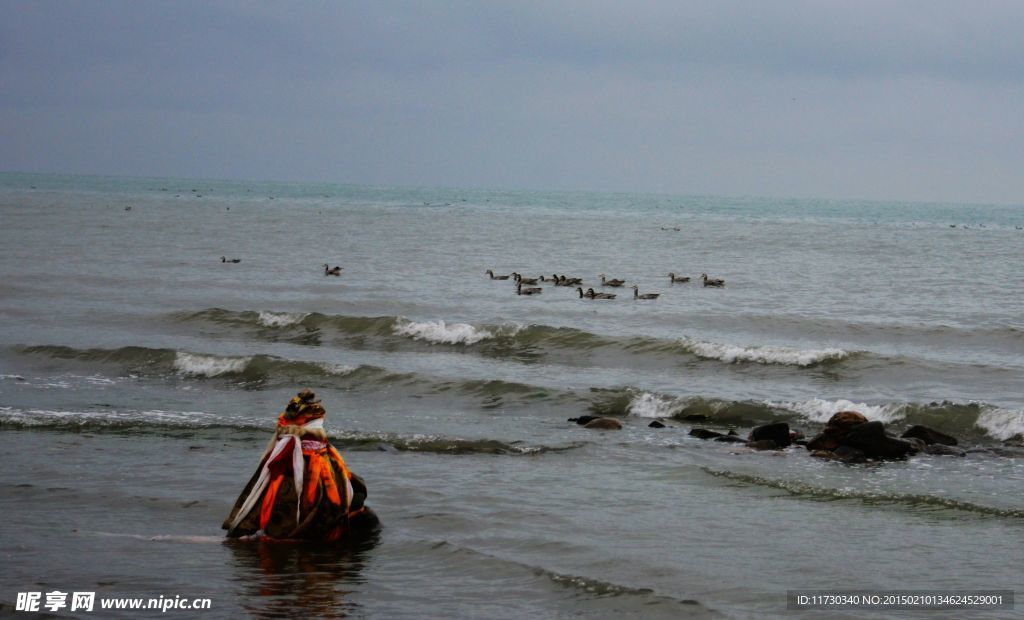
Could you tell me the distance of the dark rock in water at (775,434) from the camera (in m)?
15.5

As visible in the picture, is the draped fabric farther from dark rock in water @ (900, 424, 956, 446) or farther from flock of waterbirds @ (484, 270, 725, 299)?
flock of waterbirds @ (484, 270, 725, 299)

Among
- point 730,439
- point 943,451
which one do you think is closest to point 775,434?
point 730,439

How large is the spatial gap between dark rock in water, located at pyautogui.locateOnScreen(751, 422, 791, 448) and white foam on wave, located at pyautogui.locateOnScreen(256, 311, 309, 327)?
47.9ft

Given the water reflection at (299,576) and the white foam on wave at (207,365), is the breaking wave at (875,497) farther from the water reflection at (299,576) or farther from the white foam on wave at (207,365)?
the white foam on wave at (207,365)

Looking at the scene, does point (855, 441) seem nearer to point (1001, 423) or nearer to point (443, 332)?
point (1001, 423)

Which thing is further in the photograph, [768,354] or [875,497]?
[768,354]

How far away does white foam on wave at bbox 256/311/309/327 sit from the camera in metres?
27.4

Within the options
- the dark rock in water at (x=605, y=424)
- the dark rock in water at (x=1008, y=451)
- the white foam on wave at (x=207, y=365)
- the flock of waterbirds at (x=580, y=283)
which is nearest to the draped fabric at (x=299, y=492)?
the dark rock in water at (x=605, y=424)

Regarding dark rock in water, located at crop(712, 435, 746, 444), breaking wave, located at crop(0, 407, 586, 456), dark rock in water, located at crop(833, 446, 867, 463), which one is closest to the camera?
dark rock in water, located at crop(833, 446, 867, 463)

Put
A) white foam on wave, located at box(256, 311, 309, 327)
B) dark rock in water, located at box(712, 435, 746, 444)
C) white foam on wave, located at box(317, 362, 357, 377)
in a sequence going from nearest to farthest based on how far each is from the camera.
A: 1. dark rock in water, located at box(712, 435, 746, 444)
2. white foam on wave, located at box(317, 362, 357, 377)
3. white foam on wave, located at box(256, 311, 309, 327)

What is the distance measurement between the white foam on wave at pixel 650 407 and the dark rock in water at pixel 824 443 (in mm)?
3183

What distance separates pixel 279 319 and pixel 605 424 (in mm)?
13103

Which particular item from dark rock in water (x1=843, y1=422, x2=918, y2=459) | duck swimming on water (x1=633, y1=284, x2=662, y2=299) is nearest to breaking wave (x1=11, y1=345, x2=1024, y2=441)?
dark rock in water (x1=843, y1=422, x2=918, y2=459)

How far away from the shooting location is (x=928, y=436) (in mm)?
15805
